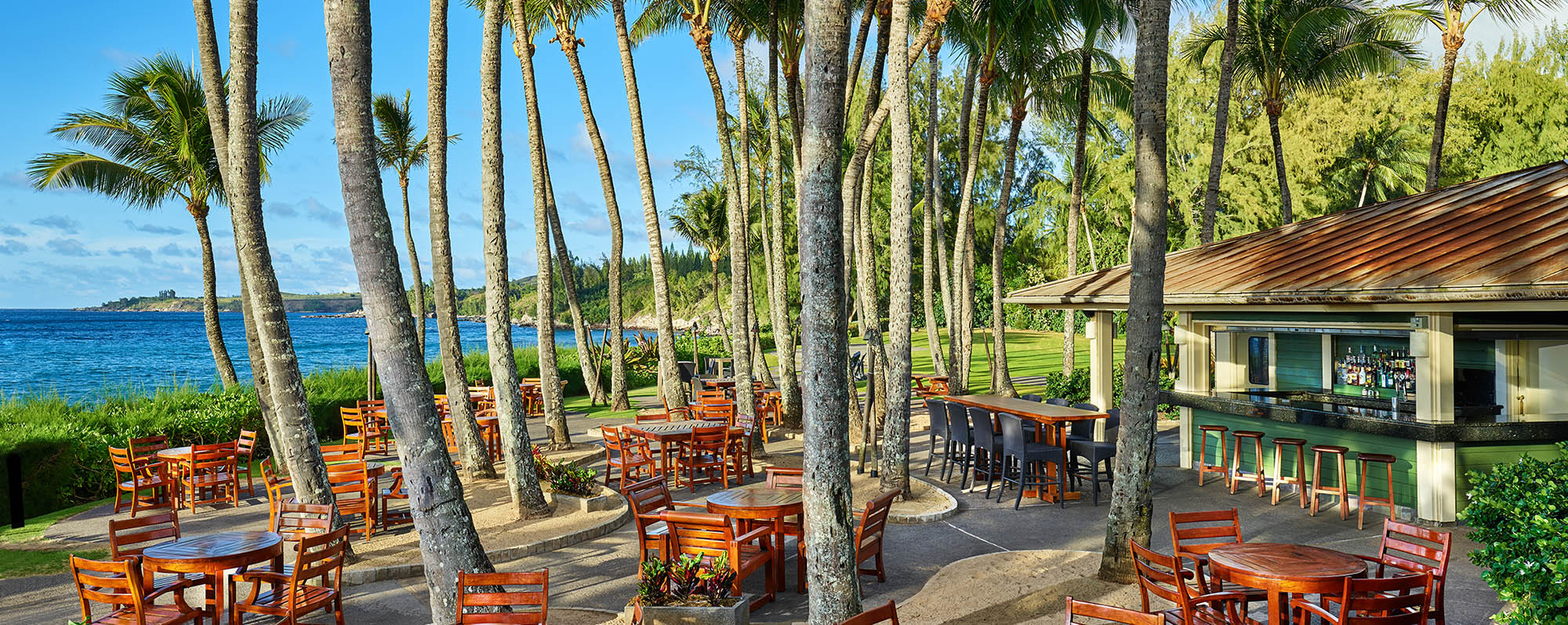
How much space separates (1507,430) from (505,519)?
1047 cm

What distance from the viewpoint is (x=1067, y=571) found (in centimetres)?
733

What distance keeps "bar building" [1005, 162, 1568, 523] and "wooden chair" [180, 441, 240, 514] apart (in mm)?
11502

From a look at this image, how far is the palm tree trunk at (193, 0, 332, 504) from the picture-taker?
8.11 metres

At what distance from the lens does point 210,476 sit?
11617 millimetres

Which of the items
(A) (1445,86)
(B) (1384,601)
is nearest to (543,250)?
(B) (1384,601)

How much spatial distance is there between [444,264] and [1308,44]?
17484mm

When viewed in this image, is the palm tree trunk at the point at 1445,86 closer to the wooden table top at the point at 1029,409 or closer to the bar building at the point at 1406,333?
the bar building at the point at 1406,333

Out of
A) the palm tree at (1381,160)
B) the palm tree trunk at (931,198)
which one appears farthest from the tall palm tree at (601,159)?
the palm tree at (1381,160)

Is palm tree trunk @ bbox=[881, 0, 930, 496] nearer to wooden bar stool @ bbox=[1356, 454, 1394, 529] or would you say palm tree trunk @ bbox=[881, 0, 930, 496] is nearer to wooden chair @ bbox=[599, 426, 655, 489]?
wooden chair @ bbox=[599, 426, 655, 489]

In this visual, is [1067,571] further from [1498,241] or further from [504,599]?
[1498,241]

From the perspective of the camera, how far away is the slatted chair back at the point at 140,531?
6277mm

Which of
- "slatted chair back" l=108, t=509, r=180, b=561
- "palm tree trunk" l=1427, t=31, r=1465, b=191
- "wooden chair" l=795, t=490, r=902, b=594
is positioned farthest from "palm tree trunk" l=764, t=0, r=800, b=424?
"palm tree trunk" l=1427, t=31, r=1465, b=191

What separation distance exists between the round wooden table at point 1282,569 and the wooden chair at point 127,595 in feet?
20.6

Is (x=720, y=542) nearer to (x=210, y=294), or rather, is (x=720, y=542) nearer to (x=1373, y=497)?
(x=1373, y=497)
